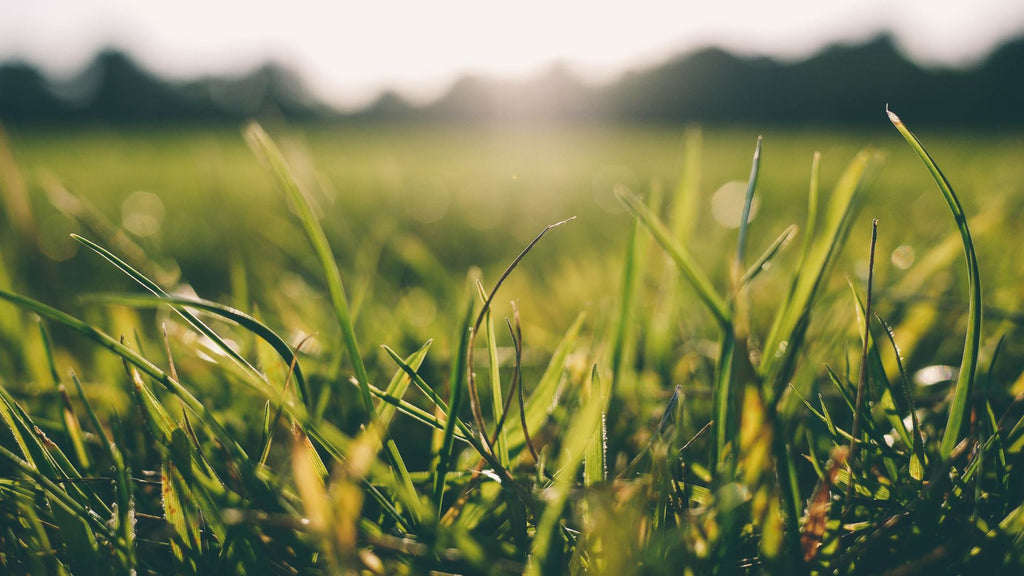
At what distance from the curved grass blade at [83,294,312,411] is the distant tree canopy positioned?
7.99m

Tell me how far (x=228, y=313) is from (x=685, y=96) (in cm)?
1551

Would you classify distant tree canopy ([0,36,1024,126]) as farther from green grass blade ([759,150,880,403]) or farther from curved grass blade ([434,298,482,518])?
curved grass blade ([434,298,482,518])

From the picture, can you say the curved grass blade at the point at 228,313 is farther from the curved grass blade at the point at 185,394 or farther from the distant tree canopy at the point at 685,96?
the distant tree canopy at the point at 685,96

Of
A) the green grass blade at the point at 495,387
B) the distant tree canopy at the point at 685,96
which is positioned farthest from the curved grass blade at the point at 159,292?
the distant tree canopy at the point at 685,96

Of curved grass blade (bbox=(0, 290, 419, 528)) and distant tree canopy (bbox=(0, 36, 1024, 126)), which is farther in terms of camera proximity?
distant tree canopy (bbox=(0, 36, 1024, 126))

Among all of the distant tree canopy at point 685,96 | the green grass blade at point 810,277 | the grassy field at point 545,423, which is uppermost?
the green grass blade at point 810,277

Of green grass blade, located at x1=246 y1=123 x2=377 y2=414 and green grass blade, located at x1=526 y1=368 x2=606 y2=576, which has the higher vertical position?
green grass blade, located at x1=246 y1=123 x2=377 y2=414

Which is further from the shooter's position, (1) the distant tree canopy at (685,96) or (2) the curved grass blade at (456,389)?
(1) the distant tree canopy at (685,96)

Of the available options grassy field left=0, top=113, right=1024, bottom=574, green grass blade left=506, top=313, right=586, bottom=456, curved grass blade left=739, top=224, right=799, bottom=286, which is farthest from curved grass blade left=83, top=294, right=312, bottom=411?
curved grass blade left=739, top=224, right=799, bottom=286

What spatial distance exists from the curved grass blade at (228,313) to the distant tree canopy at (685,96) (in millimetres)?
7986

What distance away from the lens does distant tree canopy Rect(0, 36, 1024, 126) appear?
8.20 metres

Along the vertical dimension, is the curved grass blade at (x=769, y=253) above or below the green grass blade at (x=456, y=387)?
above

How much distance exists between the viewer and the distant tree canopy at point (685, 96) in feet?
26.9

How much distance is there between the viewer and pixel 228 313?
26 centimetres
